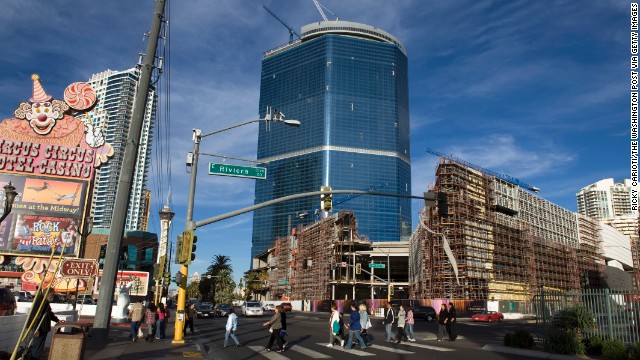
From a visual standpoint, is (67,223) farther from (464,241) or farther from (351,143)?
(351,143)

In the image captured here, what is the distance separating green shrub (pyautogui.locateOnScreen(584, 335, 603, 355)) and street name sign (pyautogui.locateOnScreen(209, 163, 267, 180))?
45.8 feet

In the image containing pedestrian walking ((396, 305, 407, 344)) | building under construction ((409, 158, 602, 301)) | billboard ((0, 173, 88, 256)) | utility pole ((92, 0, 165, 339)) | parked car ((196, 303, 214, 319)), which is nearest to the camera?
utility pole ((92, 0, 165, 339))

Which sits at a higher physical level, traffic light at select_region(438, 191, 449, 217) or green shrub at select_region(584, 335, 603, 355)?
traffic light at select_region(438, 191, 449, 217)

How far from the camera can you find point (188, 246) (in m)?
17.4

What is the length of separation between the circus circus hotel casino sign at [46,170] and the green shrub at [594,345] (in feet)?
125

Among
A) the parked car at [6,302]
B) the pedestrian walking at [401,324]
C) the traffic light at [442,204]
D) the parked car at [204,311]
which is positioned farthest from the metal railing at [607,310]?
the parked car at [204,311]

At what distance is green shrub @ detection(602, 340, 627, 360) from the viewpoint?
47.4 ft

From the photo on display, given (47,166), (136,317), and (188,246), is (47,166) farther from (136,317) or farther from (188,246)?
(188,246)

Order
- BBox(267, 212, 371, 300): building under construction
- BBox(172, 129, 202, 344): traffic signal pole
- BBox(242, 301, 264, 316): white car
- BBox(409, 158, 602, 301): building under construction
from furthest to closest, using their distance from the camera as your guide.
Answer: BBox(267, 212, 371, 300): building under construction, BBox(409, 158, 602, 301): building under construction, BBox(242, 301, 264, 316): white car, BBox(172, 129, 202, 344): traffic signal pole

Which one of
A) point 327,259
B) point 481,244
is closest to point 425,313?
point 481,244

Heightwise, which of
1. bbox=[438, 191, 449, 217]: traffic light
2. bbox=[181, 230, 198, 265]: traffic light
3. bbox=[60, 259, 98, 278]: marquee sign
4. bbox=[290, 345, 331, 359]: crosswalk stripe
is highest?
bbox=[438, 191, 449, 217]: traffic light

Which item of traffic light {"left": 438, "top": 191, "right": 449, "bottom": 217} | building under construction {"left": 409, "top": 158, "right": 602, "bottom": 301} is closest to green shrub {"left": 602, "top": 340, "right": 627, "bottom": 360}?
traffic light {"left": 438, "top": 191, "right": 449, "bottom": 217}

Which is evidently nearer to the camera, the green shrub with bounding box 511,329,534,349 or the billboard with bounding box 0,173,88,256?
the green shrub with bounding box 511,329,534,349

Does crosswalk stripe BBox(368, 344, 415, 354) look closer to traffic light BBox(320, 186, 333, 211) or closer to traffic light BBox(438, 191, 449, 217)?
traffic light BBox(438, 191, 449, 217)
